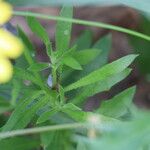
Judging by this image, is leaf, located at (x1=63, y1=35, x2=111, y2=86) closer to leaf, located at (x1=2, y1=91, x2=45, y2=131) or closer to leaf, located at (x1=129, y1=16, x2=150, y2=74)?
leaf, located at (x1=2, y1=91, x2=45, y2=131)

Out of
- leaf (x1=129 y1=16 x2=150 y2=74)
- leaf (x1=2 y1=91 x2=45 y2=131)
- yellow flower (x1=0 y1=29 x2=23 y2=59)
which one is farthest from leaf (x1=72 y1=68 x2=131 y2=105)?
leaf (x1=129 y1=16 x2=150 y2=74)

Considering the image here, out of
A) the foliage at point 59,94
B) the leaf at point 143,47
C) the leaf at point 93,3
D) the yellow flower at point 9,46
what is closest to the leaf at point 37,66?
the foliage at point 59,94

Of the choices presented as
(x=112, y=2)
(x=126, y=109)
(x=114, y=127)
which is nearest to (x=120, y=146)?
(x=114, y=127)

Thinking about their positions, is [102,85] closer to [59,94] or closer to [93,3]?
[59,94]

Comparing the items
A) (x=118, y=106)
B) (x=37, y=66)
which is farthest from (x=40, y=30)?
(x=118, y=106)

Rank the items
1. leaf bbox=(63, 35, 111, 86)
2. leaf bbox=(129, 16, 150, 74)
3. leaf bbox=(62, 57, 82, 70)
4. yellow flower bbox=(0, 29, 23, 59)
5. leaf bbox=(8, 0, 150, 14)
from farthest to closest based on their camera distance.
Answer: leaf bbox=(129, 16, 150, 74), leaf bbox=(63, 35, 111, 86), leaf bbox=(62, 57, 82, 70), leaf bbox=(8, 0, 150, 14), yellow flower bbox=(0, 29, 23, 59)

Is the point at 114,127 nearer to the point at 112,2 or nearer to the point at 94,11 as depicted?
the point at 112,2

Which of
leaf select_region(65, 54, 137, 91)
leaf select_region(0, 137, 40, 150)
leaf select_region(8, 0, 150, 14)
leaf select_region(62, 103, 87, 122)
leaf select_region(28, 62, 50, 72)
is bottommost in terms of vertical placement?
leaf select_region(62, 103, 87, 122)
